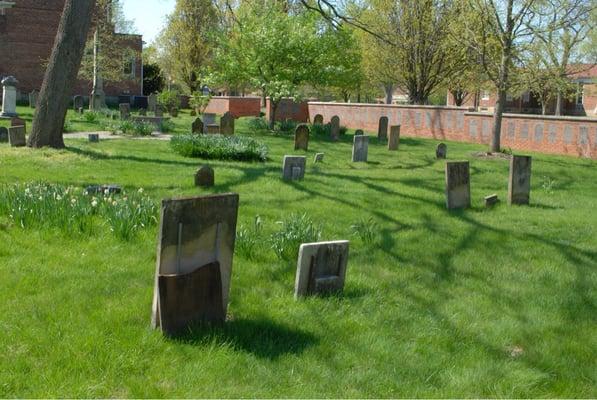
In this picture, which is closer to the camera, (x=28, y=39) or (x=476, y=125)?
(x=476, y=125)

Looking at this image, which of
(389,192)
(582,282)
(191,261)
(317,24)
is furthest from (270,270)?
(317,24)

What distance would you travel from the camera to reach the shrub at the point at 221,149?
598 inches

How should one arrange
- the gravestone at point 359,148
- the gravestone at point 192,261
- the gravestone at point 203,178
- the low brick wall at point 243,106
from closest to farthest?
the gravestone at point 192,261 < the gravestone at point 203,178 < the gravestone at point 359,148 < the low brick wall at point 243,106

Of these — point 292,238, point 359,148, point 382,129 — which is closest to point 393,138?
point 382,129

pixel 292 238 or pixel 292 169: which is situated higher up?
pixel 292 169

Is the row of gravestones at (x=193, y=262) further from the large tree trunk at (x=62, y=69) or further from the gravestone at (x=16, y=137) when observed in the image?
the gravestone at (x=16, y=137)

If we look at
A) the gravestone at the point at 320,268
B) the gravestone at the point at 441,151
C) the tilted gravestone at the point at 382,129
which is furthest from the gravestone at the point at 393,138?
the gravestone at the point at 320,268

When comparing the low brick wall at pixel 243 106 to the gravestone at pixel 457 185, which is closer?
the gravestone at pixel 457 185

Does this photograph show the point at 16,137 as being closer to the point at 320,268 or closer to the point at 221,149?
the point at 221,149

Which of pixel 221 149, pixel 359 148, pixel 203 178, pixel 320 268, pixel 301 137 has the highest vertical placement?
pixel 301 137

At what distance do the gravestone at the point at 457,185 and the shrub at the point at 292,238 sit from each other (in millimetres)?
3755

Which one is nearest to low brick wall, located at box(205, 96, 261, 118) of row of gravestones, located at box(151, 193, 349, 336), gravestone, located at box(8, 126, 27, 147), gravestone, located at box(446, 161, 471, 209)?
gravestone, located at box(8, 126, 27, 147)

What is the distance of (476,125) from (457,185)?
1778 cm

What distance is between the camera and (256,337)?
4668 millimetres
